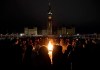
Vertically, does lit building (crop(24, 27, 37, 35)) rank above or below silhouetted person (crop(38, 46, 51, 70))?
above

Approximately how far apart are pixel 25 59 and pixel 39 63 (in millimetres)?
2479

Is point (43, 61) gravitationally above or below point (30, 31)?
below

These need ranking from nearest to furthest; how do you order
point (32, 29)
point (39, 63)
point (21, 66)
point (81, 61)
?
point (39, 63) → point (21, 66) → point (81, 61) → point (32, 29)

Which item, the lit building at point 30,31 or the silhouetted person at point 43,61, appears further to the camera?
the lit building at point 30,31

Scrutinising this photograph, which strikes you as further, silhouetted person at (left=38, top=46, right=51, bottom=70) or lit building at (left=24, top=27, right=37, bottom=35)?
lit building at (left=24, top=27, right=37, bottom=35)

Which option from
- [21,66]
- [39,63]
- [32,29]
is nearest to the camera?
[39,63]

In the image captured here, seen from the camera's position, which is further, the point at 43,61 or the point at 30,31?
the point at 30,31

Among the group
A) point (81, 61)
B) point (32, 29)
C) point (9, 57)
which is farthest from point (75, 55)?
point (32, 29)

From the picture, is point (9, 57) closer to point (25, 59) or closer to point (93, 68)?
point (25, 59)

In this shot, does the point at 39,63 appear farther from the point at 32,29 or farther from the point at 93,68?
the point at 32,29

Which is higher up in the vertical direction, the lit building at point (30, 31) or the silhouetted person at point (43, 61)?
the lit building at point (30, 31)

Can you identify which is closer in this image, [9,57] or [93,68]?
[93,68]

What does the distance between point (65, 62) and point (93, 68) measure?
2057mm

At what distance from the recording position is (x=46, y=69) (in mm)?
11617
